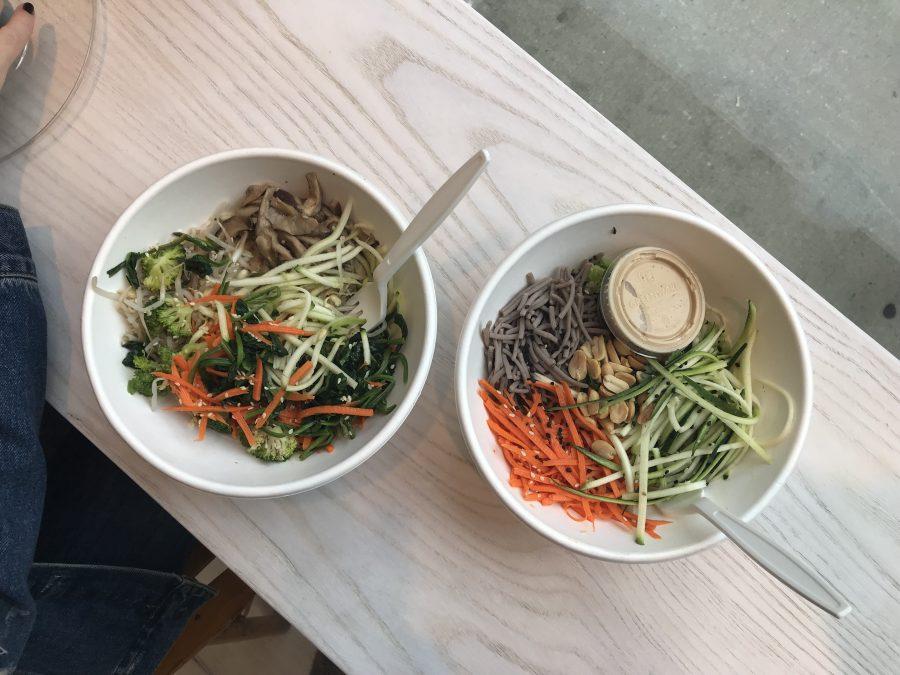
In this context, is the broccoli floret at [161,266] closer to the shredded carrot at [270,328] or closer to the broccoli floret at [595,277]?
the shredded carrot at [270,328]

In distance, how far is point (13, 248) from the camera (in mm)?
1077

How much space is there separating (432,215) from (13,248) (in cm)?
74

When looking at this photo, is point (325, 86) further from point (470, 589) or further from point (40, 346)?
point (470, 589)

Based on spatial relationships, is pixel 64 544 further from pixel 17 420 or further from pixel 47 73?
pixel 47 73

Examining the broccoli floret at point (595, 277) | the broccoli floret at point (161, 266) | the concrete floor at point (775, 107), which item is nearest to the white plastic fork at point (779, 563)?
the broccoli floret at point (595, 277)

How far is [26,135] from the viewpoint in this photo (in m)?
1.14

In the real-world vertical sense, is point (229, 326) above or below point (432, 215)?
below

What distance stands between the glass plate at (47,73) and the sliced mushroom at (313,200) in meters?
0.49

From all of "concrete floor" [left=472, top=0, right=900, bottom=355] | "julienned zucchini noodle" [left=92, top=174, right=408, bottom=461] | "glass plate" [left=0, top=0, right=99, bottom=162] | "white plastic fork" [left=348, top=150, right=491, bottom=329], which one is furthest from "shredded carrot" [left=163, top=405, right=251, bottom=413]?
"concrete floor" [left=472, top=0, right=900, bottom=355]

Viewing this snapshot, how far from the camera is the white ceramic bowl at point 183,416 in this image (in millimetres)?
943

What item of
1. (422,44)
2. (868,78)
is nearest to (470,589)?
(422,44)

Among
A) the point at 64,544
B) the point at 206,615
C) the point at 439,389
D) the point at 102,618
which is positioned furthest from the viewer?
the point at 206,615

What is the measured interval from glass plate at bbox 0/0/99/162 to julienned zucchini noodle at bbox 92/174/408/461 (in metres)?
0.36

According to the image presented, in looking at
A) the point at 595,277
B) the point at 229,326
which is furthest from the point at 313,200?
the point at 595,277
